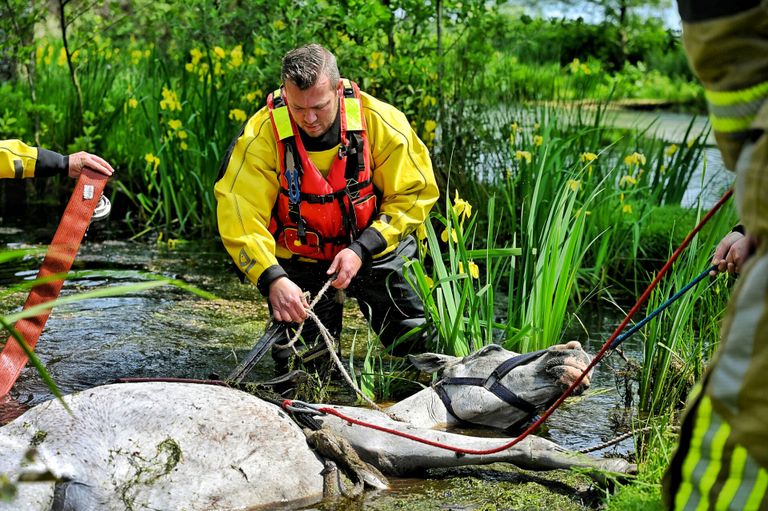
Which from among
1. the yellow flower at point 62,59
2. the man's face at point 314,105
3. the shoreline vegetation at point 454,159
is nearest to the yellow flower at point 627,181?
the shoreline vegetation at point 454,159

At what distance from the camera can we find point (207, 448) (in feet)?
10.6

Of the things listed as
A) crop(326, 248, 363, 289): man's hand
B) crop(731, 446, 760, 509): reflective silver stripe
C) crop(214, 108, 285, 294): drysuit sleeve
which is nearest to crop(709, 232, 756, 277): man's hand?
crop(731, 446, 760, 509): reflective silver stripe

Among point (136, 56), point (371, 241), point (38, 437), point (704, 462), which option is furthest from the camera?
point (136, 56)

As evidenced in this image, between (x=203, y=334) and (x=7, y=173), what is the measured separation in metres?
1.62

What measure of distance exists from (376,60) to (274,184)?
Result: 2.53 meters

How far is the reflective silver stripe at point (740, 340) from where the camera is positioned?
70.2 inches

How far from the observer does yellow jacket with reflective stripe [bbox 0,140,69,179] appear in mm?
4211

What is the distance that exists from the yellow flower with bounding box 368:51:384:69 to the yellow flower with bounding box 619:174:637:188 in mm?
1848

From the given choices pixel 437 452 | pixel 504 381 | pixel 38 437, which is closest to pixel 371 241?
pixel 504 381

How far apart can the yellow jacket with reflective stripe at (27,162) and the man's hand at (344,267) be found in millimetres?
1272

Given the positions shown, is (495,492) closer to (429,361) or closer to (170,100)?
(429,361)

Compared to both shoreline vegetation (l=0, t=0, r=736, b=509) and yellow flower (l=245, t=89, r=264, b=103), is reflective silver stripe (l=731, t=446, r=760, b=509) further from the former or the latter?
yellow flower (l=245, t=89, r=264, b=103)

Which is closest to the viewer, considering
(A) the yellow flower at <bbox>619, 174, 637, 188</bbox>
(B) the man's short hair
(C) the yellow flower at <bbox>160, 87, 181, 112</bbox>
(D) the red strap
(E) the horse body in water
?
(E) the horse body in water

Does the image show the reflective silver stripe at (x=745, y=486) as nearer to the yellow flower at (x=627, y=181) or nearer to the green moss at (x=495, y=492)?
the green moss at (x=495, y=492)
